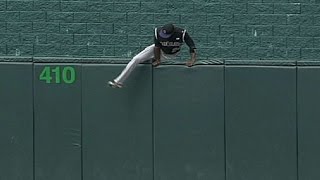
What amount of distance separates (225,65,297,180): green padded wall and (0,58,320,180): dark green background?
0.04 ft

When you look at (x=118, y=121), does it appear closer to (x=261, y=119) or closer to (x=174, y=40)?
(x=174, y=40)

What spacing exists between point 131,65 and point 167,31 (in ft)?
1.86

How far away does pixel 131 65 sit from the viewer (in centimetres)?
1107

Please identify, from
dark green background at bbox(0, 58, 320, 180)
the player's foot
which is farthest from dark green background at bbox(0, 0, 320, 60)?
the player's foot

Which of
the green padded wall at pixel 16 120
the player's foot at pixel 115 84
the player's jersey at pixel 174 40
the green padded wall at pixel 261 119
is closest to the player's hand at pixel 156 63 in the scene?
the player's jersey at pixel 174 40

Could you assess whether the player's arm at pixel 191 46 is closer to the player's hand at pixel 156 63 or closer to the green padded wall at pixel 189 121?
the green padded wall at pixel 189 121

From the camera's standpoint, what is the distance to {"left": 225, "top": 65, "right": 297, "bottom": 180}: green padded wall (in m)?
11.2

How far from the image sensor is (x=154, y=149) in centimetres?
1123

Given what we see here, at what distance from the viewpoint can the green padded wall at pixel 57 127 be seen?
11289 mm

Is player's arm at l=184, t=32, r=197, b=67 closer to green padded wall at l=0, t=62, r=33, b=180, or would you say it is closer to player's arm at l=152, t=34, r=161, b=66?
player's arm at l=152, t=34, r=161, b=66

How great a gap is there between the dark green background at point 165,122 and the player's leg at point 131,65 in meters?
0.12

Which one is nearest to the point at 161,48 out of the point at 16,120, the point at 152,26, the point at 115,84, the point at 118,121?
the point at 152,26

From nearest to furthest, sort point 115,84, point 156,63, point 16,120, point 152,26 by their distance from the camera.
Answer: point 115,84
point 156,63
point 16,120
point 152,26

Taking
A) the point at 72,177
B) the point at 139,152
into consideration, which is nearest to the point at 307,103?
the point at 139,152
